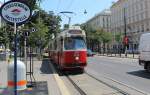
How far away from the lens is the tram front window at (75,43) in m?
25.7

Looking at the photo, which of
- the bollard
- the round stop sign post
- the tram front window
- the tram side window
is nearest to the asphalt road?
the tram front window

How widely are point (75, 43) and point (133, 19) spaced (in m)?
86.7

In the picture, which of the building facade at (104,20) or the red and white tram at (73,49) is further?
the building facade at (104,20)

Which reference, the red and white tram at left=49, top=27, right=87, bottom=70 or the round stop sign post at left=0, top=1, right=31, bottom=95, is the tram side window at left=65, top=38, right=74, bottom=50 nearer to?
the red and white tram at left=49, top=27, right=87, bottom=70

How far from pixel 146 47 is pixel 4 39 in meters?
30.5

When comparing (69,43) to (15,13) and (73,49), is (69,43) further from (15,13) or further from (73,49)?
(15,13)

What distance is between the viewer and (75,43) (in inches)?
1016

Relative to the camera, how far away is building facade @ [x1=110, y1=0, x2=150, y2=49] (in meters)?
101

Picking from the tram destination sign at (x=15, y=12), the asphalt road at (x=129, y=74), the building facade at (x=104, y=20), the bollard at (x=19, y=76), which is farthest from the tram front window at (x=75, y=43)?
the building facade at (x=104, y=20)

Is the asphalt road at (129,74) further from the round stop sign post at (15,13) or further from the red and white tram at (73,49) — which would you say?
the round stop sign post at (15,13)

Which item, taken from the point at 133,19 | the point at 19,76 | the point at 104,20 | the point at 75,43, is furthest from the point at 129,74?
the point at 104,20

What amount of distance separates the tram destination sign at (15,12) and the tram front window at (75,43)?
56.3 ft

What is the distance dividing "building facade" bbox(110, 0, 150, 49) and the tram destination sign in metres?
85.1

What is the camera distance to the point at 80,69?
27812mm
